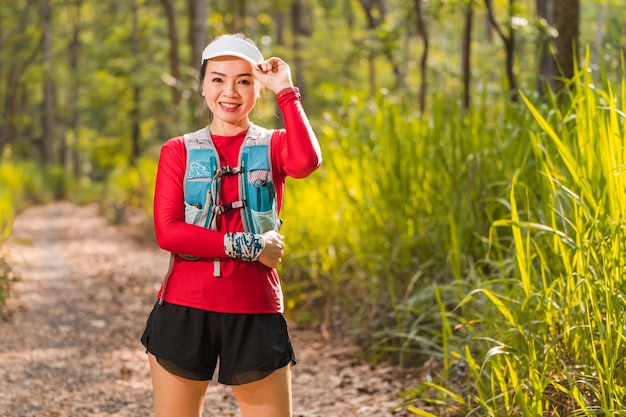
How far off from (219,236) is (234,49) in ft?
1.70

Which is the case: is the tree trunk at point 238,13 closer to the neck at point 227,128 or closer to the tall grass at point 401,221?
the tall grass at point 401,221

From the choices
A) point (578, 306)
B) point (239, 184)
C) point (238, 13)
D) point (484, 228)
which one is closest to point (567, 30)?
point (484, 228)

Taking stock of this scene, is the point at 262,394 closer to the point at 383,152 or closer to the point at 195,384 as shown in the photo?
the point at 195,384

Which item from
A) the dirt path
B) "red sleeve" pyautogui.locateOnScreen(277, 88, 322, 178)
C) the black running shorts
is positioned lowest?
the dirt path

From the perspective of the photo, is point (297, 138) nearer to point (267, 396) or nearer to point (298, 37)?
point (267, 396)

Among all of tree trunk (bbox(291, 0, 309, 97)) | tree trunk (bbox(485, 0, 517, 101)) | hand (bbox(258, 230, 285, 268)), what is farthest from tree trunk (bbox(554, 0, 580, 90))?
tree trunk (bbox(291, 0, 309, 97))

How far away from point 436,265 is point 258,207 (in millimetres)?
2965

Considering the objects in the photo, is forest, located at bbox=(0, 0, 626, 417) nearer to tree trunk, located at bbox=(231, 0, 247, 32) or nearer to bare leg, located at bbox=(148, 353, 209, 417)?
bare leg, located at bbox=(148, 353, 209, 417)

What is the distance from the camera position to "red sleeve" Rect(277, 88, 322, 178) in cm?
216

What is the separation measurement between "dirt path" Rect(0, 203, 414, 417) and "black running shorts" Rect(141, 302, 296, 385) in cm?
188

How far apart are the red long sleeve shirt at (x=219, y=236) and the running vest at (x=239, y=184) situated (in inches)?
1.1

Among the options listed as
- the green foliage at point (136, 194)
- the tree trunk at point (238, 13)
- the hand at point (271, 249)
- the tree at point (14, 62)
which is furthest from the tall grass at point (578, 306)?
the tree at point (14, 62)

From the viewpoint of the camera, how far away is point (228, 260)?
7.13ft

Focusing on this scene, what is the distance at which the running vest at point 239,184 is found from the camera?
218 cm
